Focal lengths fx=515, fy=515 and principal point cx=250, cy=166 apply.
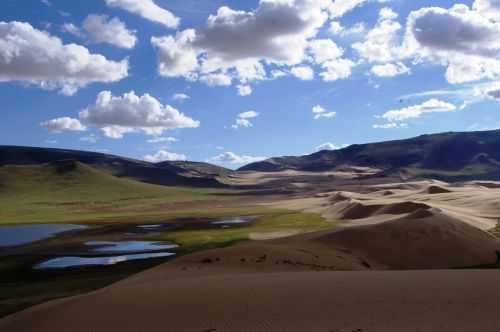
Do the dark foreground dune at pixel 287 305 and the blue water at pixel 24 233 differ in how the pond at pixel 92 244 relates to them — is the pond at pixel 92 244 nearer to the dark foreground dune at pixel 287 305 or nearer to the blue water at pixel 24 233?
the blue water at pixel 24 233

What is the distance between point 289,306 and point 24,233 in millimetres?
65171

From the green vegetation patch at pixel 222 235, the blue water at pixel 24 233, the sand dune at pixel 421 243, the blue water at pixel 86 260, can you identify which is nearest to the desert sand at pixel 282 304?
the sand dune at pixel 421 243

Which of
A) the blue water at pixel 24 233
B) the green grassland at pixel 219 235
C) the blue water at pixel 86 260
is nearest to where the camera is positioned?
the blue water at pixel 86 260

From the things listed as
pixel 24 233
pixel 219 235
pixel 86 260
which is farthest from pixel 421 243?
pixel 24 233

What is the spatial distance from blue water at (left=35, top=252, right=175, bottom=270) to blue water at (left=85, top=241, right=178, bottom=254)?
13.2 ft

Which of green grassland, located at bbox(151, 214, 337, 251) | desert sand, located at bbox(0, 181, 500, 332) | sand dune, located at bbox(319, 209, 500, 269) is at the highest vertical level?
desert sand, located at bbox(0, 181, 500, 332)

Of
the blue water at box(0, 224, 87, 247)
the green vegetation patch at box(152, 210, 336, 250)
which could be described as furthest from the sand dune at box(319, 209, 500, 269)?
the blue water at box(0, 224, 87, 247)

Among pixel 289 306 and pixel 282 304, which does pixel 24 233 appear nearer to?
pixel 282 304

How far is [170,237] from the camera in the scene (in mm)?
58844

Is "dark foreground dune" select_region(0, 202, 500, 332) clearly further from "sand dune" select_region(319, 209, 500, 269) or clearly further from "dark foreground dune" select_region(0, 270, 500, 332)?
"sand dune" select_region(319, 209, 500, 269)

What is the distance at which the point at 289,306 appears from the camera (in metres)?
15.9

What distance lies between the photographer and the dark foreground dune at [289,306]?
1397 centimetres

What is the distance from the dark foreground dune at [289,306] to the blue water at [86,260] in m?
21.9

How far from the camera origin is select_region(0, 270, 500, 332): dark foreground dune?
13969 mm
